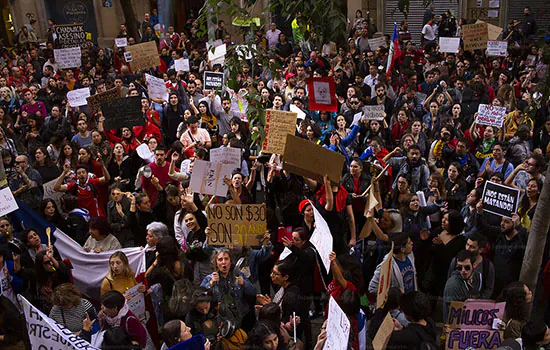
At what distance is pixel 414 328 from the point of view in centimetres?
485

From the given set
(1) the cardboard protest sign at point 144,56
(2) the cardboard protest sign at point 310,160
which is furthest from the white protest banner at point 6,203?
(1) the cardboard protest sign at point 144,56

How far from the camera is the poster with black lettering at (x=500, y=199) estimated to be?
6.38 metres

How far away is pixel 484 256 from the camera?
20.9ft

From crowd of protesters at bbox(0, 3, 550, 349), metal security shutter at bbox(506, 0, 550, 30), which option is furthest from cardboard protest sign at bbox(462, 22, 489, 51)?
metal security shutter at bbox(506, 0, 550, 30)

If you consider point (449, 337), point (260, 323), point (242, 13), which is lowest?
point (449, 337)

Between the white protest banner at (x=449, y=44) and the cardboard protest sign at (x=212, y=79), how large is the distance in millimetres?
5619

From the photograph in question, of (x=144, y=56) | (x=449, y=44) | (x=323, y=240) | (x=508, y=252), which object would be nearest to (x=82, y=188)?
(x=323, y=240)

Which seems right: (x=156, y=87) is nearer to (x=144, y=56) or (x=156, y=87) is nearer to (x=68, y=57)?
(x=144, y=56)

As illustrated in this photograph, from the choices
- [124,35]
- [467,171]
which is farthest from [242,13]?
[124,35]

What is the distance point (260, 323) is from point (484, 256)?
2.69 meters

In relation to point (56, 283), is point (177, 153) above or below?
above

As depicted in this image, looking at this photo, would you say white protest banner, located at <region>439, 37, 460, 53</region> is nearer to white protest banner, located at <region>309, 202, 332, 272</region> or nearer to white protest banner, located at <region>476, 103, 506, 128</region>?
white protest banner, located at <region>476, 103, 506, 128</region>

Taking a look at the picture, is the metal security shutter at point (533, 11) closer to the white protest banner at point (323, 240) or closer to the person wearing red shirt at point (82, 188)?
the person wearing red shirt at point (82, 188)

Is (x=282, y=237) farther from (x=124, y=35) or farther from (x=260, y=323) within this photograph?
(x=124, y=35)
